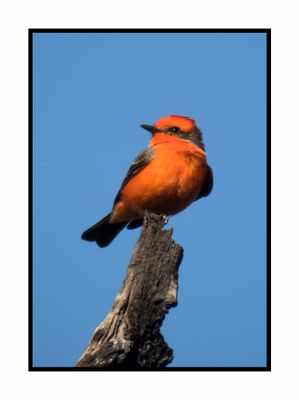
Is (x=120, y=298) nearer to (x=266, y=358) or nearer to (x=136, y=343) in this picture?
(x=136, y=343)

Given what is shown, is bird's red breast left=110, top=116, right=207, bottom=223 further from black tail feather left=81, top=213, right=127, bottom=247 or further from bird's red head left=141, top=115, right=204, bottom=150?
black tail feather left=81, top=213, right=127, bottom=247

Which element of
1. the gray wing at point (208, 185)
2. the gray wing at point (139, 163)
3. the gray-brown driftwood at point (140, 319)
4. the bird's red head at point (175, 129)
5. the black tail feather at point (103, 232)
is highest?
the bird's red head at point (175, 129)

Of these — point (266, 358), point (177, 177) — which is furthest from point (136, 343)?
point (177, 177)

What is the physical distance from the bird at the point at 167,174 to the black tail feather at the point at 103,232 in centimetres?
33

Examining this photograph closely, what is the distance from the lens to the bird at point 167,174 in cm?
852

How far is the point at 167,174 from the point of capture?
334 inches

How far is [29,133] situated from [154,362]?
2.78 metres

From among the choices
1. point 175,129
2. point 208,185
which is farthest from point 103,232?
point 175,129

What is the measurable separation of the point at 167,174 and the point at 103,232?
210 cm

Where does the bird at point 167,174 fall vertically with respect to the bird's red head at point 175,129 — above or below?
below

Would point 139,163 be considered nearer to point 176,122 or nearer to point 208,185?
point 176,122

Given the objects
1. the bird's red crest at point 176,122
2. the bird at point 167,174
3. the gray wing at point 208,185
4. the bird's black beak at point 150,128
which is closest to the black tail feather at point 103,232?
the bird at point 167,174

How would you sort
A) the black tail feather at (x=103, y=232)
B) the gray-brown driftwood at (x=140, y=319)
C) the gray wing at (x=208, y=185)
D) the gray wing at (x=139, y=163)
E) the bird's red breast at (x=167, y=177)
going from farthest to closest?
the black tail feather at (x=103, y=232) < the gray wing at (x=208, y=185) < the gray wing at (x=139, y=163) < the bird's red breast at (x=167, y=177) < the gray-brown driftwood at (x=140, y=319)

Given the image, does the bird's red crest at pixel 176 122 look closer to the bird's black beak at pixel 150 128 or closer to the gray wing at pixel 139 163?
the bird's black beak at pixel 150 128
